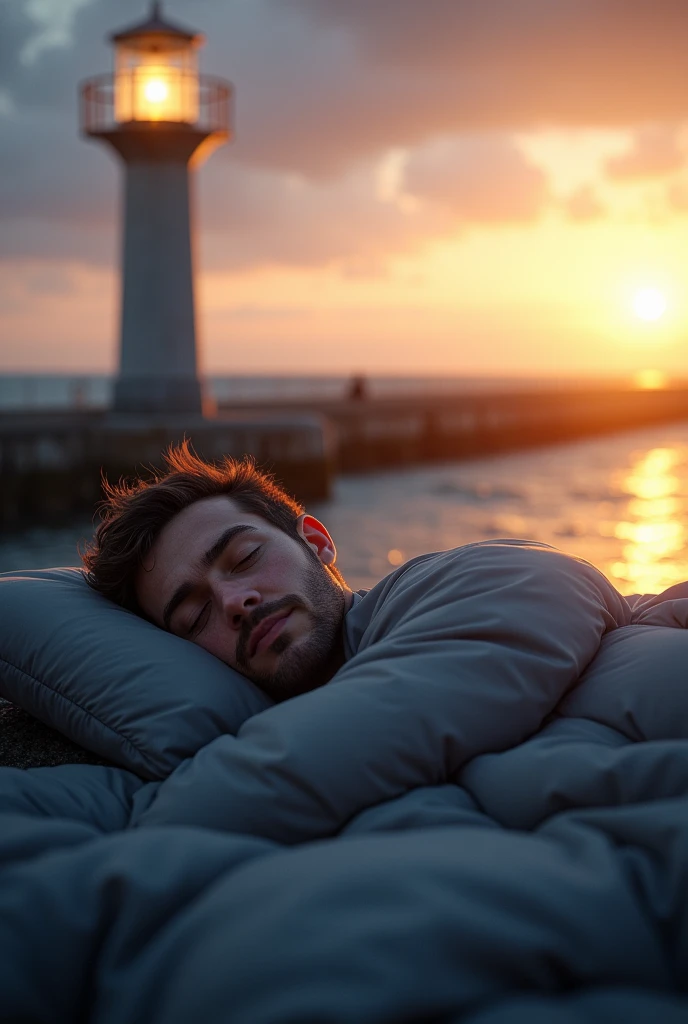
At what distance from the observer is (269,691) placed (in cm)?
236

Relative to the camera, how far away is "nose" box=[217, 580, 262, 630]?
7.39 ft

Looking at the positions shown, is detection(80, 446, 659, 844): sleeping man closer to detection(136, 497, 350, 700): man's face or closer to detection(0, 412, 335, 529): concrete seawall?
detection(136, 497, 350, 700): man's face

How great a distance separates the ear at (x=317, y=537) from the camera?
2.62 metres

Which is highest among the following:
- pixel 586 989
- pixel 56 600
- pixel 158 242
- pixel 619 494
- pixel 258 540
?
pixel 158 242

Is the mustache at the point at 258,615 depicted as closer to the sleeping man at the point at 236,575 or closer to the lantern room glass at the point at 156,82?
the sleeping man at the point at 236,575

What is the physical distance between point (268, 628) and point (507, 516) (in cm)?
1657

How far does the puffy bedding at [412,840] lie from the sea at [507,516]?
7.08 meters

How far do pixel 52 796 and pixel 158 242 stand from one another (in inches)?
653

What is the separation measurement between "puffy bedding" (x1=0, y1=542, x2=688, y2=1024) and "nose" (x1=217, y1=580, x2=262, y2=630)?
22 cm

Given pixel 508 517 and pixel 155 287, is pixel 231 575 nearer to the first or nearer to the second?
pixel 155 287

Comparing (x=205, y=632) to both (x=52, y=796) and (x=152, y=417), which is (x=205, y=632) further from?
(x=152, y=417)

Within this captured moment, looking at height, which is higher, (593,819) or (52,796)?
(593,819)

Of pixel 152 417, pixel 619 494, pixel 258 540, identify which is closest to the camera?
pixel 258 540

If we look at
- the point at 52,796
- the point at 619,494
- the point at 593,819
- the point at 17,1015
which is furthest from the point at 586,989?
the point at 619,494
